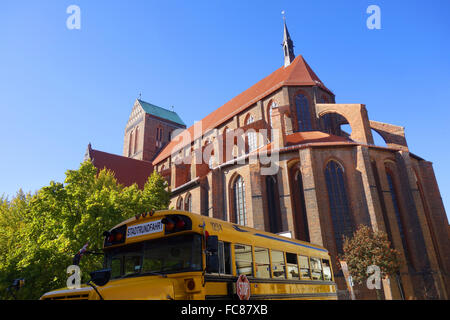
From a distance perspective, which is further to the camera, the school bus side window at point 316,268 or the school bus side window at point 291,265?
the school bus side window at point 316,268

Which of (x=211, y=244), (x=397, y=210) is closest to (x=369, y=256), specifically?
(x=397, y=210)

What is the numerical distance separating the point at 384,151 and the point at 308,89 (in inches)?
365

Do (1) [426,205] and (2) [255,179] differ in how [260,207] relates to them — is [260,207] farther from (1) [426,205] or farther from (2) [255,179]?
(1) [426,205]

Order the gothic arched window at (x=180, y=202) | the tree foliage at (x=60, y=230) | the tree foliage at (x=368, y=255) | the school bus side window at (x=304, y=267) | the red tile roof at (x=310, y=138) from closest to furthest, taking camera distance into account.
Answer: the school bus side window at (x=304, y=267) < the tree foliage at (x=60, y=230) < the tree foliage at (x=368, y=255) < the red tile roof at (x=310, y=138) < the gothic arched window at (x=180, y=202)

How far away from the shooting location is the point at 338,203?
868 inches

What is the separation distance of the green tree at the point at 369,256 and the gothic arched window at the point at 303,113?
11992 mm

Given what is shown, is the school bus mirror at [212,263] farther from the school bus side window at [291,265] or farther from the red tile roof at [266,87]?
the red tile roof at [266,87]

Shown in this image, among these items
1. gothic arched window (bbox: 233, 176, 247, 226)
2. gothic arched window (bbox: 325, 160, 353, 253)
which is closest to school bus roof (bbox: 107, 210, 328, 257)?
gothic arched window (bbox: 325, 160, 353, 253)

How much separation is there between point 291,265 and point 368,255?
12.7 metres

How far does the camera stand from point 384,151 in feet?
78.7

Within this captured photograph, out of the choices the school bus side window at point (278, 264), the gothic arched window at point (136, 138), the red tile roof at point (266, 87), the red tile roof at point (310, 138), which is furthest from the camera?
the gothic arched window at point (136, 138)

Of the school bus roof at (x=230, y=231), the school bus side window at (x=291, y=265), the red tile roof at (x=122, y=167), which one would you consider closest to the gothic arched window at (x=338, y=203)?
the school bus side window at (x=291, y=265)

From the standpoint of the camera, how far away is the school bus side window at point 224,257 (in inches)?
220
